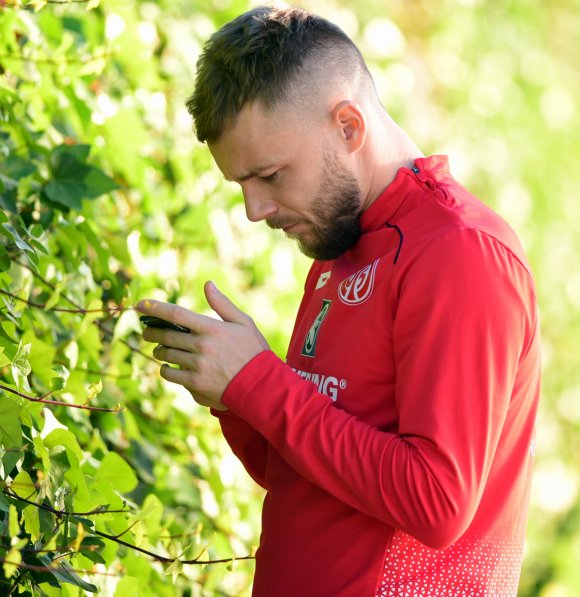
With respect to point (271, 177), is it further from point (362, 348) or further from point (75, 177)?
point (75, 177)

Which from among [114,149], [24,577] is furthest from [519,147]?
[24,577]

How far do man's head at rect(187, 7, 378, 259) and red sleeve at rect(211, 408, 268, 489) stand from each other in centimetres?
34

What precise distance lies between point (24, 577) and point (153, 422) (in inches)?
37.3

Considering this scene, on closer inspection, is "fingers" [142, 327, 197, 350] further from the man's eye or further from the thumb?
the man's eye

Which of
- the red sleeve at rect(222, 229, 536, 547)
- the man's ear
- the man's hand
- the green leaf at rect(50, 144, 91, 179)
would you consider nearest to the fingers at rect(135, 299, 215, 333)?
the man's hand

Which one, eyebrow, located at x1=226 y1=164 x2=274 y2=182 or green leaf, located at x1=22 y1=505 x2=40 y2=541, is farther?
eyebrow, located at x1=226 y1=164 x2=274 y2=182

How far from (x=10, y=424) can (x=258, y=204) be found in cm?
55

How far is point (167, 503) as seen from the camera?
2244 mm

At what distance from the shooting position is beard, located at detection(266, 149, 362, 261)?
161 centimetres

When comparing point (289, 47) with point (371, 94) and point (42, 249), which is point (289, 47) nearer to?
point (371, 94)

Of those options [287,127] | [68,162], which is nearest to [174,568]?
[287,127]

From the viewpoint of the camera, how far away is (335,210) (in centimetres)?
162

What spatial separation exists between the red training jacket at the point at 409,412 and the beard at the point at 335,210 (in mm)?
28

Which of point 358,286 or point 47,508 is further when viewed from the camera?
point 358,286
